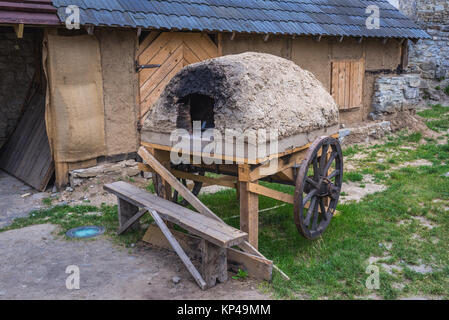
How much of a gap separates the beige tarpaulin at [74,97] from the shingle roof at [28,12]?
47 centimetres

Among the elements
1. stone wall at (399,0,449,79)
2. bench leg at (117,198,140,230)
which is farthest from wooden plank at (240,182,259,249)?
stone wall at (399,0,449,79)

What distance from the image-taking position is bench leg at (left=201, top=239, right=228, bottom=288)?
438 centimetres

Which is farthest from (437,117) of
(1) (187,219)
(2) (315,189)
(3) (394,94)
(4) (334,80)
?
(1) (187,219)

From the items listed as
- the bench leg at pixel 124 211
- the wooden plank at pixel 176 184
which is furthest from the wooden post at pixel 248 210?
the bench leg at pixel 124 211

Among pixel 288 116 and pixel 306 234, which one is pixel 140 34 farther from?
pixel 306 234

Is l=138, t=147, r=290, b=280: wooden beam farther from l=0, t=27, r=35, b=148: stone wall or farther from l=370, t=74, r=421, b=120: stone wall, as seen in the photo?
l=370, t=74, r=421, b=120: stone wall

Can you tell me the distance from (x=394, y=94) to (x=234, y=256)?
9645mm

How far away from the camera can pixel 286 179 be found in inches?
219

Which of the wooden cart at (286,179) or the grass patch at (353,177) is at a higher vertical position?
the wooden cart at (286,179)

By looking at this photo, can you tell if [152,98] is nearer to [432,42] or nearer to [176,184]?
[176,184]

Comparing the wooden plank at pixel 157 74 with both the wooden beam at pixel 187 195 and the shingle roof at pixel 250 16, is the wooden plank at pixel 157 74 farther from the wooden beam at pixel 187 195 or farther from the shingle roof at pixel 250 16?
the wooden beam at pixel 187 195

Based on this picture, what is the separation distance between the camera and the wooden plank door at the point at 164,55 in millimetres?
8102

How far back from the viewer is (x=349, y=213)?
6355 mm
